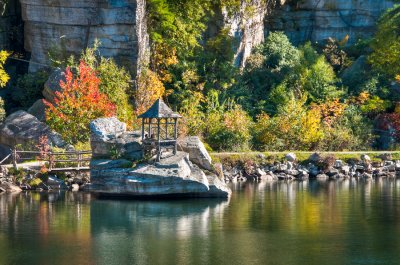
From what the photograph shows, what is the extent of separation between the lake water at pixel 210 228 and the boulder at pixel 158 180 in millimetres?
506

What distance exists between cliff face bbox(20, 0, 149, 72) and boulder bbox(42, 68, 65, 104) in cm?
213

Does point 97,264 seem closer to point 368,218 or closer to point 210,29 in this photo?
point 368,218

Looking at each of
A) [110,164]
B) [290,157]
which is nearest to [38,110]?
[110,164]

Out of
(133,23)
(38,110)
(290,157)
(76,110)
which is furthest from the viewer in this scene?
(133,23)

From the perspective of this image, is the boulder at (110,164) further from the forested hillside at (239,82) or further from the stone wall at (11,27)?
the stone wall at (11,27)

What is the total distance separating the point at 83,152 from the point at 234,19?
58.1ft

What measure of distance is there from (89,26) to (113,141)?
12.0 meters

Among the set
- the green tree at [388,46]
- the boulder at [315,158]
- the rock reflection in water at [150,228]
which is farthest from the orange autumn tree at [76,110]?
the green tree at [388,46]

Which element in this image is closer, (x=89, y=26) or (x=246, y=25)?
(x=89, y=26)

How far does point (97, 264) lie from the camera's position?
32250 millimetres

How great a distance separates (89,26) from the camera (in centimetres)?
5584

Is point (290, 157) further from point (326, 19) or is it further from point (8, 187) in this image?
point (326, 19)

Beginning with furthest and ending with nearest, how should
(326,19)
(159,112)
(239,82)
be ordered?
(326,19), (239,82), (159,112)

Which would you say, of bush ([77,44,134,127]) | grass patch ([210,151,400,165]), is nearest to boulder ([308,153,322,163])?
grass patch ([210,151,400,165])
